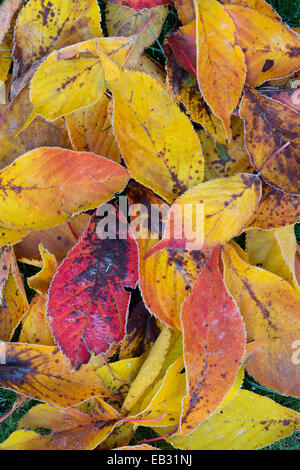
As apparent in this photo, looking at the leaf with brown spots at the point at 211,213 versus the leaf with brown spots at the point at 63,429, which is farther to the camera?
the leaf with brown spots at the point at 63,429

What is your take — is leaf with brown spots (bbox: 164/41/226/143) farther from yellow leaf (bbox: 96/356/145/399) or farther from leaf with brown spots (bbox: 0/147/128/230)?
yellow leaf (bbox: 96/356/145/399)

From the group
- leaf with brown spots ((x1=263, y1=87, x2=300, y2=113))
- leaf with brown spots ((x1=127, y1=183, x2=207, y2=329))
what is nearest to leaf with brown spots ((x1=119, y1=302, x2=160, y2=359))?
leaf with brown spots ((x1=127, y1=183, x2=207, y2=329))

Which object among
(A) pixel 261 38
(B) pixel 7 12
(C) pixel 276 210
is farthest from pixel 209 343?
(B) pixel 7 12

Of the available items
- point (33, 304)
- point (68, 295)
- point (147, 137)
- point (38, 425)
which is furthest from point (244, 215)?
point (38, 425)

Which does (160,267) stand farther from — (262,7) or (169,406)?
(262,7)

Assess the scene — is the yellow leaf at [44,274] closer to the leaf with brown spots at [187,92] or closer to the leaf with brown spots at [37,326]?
the leaf with brown spots at [37,326]

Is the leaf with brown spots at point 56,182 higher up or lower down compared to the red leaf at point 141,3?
lower down

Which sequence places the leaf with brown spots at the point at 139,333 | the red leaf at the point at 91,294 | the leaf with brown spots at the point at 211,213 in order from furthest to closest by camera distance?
1. the leaf with brown spots at the point at 139,333
2. the red leaf at the point at 91,294
3. the leaf with brown spots at the point at 211,213

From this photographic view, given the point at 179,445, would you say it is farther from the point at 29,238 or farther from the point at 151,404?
the point at 29,238

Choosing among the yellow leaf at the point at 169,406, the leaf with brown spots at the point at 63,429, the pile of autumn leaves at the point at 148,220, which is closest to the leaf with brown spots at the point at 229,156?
the pile of autumn leaves at the point at 148,220
